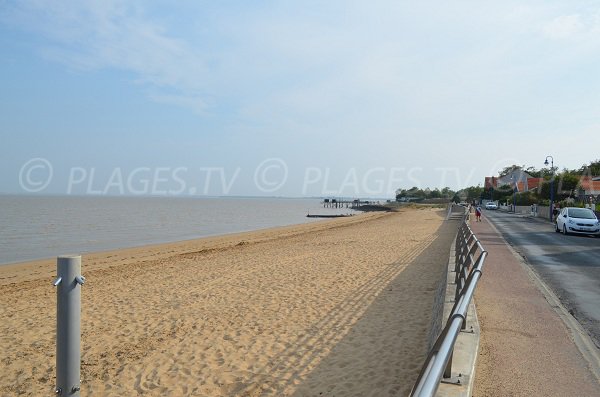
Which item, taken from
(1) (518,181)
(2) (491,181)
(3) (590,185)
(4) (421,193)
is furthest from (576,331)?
(4) (421,193)

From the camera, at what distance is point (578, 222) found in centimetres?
2266

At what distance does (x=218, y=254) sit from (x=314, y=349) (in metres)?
13.3

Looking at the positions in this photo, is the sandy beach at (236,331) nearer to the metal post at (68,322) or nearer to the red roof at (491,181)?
the metal post at (68,322)

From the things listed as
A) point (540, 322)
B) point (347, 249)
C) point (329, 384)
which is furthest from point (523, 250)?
point (329, 384)

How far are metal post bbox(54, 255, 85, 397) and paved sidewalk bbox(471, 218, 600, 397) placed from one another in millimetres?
3108

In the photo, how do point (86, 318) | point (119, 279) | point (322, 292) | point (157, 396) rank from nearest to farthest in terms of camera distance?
1. point (157, 396)
2. point (86, 318)
3. point (322, 292)
4. point (119, 279)

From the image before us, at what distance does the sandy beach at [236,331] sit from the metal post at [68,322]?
9.46ft

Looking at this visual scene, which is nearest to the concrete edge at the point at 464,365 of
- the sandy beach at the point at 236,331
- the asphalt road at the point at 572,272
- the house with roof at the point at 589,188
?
the sandy beach at the point at 236,331

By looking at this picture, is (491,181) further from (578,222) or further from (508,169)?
(578,222)

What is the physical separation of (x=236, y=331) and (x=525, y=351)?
4.00 m

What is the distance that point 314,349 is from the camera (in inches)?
247

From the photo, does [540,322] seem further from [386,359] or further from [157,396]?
[157,396]

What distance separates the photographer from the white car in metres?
22.4


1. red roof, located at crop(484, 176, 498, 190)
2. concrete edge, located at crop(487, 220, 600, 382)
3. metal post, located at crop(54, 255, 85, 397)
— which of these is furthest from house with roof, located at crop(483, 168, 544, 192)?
metal post, located at crop(54, 255, 85, 397)
